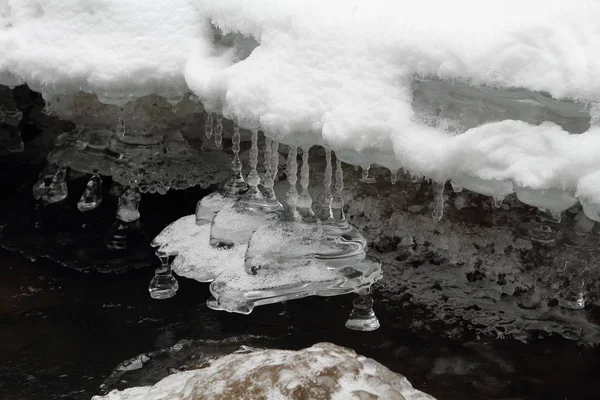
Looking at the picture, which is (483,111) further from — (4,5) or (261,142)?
(4,5)

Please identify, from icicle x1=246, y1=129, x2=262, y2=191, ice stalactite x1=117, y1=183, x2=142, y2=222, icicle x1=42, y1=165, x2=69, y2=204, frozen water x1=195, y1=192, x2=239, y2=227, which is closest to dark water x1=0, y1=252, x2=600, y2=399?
frozen water x1=195, y1=192, x2=239, y2=227

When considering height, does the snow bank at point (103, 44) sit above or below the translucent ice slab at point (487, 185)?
above

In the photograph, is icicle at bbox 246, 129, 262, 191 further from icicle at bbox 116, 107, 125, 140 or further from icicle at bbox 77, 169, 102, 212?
icicle at bbox 77, 169, 102, 212

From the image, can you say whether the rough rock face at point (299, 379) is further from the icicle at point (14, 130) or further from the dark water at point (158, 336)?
the icicle at point (14, 130)

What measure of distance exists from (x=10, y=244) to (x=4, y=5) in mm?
1547

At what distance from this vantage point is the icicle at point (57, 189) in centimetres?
500

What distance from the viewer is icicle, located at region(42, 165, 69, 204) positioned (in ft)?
16.4

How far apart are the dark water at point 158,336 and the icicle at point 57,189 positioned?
51cm

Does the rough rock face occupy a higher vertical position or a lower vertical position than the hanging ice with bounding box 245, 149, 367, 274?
lower

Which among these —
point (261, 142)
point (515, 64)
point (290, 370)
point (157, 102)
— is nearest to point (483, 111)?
point (515, 64)

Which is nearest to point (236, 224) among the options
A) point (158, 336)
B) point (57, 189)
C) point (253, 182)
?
point (253, 182)

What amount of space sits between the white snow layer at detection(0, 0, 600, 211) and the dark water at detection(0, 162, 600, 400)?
122 centimetres


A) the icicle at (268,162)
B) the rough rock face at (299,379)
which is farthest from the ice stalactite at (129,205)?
the rough rock face at (299,379)

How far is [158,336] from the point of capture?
3.73 meters
